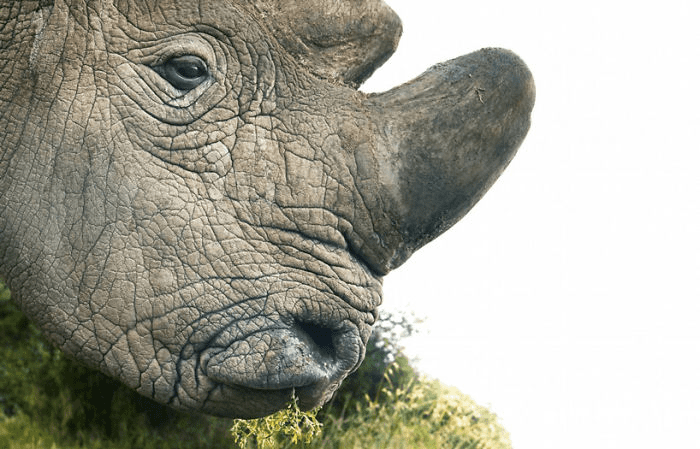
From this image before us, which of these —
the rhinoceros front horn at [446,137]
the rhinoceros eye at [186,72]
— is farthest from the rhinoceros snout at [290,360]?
the rhinoceros eye at [186,72]

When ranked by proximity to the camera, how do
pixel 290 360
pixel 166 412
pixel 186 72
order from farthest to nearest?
pixel 166 412
pixel 186 72
pixel 290 360

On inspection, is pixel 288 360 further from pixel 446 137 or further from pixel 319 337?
pixel 446 137

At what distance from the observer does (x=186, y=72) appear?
3.05 m

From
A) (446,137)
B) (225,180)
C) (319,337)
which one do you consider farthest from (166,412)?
(446,137)

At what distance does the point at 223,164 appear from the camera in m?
3.01

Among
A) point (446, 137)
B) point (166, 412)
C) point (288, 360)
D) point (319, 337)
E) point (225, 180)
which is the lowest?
point (166, 412)

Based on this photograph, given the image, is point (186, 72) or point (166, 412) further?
point (166, 412)

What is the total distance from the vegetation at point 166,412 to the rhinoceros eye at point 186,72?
2436 mm

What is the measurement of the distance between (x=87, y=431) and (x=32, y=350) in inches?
29.8

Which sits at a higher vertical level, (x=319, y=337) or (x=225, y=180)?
(x=225, y=180)

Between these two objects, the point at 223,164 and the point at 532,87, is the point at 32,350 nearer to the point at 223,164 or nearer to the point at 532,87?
the point at 223,164

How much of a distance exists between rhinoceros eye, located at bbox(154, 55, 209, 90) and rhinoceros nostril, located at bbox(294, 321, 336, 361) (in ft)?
2.97

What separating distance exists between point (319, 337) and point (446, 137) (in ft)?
2.67

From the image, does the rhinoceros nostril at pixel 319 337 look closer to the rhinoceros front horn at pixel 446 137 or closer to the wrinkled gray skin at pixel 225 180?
the wrinkled gray skin at pixel 225 180
